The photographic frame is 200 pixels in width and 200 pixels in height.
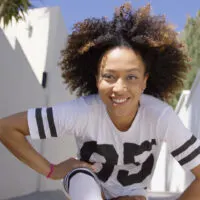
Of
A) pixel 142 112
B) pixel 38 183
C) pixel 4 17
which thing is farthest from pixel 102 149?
pixel 38 183

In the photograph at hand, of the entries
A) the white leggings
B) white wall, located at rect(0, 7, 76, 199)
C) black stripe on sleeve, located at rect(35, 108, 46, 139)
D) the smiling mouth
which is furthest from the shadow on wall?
the smiling mouth

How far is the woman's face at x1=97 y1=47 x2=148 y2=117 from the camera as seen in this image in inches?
81.9

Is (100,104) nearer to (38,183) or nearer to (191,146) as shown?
(191,146)

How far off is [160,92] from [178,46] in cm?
32

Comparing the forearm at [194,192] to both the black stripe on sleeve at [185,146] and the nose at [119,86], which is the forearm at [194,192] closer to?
the black stripe on sleeve at [185,146]

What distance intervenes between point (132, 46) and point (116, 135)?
49cm

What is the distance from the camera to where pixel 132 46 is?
219 cm

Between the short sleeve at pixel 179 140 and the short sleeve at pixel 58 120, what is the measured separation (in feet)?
1.41

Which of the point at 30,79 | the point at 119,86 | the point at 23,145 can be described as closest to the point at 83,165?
the point at 23,145

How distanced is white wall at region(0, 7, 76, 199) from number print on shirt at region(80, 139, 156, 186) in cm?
316

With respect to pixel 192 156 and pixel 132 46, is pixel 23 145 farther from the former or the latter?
pixel 192 156

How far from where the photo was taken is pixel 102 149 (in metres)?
2.23

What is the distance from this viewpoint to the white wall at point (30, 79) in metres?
5.48

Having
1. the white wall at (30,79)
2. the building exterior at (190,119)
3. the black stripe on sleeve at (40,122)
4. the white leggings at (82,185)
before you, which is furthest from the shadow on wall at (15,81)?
the white leggings at (82,185)
